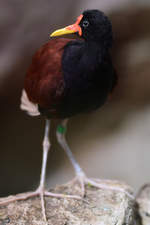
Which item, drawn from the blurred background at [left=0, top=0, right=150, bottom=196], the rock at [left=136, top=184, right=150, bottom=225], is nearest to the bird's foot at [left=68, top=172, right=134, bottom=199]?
the rock at [left=136, top=184, right=150, bottom=225]

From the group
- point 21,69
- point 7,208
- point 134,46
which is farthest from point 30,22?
point 7,208

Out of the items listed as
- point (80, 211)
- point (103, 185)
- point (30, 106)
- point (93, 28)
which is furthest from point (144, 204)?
point (93, 28)

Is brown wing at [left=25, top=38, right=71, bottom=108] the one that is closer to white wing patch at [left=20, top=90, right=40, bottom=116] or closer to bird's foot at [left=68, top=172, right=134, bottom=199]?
white wing patch at [left=20, top=90, right=40, bottom=116]

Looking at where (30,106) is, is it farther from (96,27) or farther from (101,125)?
(101,125)

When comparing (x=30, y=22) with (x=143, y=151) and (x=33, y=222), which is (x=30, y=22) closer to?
(x=33, y=222)

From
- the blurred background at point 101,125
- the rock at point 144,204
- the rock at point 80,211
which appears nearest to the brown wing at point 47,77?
the blurred background at point 101,125
